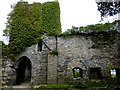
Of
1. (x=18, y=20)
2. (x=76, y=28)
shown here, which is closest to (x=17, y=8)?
(x=18, y=20)

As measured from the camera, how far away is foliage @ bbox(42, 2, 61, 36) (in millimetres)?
11148

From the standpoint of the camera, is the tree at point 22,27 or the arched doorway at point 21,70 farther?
the arched doorway at point 21,70

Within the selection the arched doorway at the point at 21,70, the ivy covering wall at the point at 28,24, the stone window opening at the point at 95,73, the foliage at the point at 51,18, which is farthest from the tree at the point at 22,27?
the stone window opening at the point at 95,73

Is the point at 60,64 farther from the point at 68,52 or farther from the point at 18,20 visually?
the point at 18,20

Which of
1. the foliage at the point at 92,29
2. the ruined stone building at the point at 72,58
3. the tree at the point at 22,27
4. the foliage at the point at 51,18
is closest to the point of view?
the ruined stone building at the point at 72,58

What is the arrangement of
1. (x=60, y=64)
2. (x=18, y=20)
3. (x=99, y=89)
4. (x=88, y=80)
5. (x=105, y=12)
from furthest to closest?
(x=18, y=20)
(x=60, y=64)
(x=88, y=80)
(x=99, y=89)
(x=105, y=12)

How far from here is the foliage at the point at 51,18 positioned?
1115 centimetres

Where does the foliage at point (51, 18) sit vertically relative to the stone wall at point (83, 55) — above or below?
above

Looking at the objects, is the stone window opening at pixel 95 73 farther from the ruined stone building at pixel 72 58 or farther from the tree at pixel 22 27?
the tree at pixel 22 27

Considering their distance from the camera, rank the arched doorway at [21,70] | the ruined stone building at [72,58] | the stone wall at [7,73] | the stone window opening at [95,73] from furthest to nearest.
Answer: the arched doorway at [21,70] < the stone wall at [7,73] < the stone window opening at [95,73] < the ruined stone building at [72,58]

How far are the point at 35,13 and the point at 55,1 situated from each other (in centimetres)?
293

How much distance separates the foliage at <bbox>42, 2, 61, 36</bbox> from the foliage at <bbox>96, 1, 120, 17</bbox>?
5183 mm

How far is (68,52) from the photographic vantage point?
991 cm

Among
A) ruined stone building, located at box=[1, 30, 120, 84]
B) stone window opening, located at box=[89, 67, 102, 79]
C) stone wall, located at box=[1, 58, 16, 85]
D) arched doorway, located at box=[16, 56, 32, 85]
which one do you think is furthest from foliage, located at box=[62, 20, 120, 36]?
stone wall, located at box=[1, 58, 16, 85]
